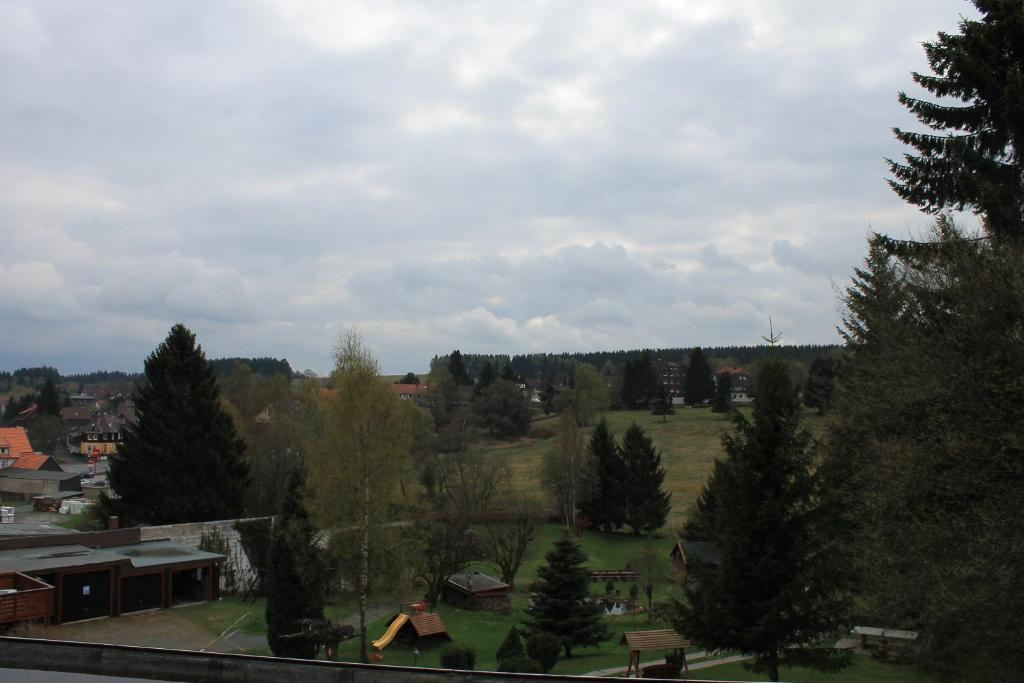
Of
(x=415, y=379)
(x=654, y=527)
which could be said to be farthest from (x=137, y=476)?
(x=415, y=379)

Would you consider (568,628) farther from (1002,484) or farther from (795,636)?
(1002,484)

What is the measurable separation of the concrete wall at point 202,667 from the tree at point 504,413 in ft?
256

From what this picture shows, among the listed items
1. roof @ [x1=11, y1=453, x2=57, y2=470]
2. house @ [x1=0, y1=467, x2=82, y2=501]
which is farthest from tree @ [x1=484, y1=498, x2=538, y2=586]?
roof @ [x1=11, y1=453, x2=57, y2=470]

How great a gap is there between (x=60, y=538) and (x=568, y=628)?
2055cm

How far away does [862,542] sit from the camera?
15180 mm

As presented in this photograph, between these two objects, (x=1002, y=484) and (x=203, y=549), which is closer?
(x=1002, y=484)

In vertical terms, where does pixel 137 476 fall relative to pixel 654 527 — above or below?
above

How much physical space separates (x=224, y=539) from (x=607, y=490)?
26710mm

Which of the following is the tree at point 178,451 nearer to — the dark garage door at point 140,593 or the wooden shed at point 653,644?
the dark garage door at point 140,593

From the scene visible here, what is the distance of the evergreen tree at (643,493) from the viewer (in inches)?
1999

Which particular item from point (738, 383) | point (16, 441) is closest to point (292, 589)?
point (16, 441)

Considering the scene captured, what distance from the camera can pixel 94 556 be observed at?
89.5ft

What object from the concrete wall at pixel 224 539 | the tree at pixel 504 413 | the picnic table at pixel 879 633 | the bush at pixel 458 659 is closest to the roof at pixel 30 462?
the tree at pixel 504 413

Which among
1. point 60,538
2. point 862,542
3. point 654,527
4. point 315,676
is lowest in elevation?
point 654,527
